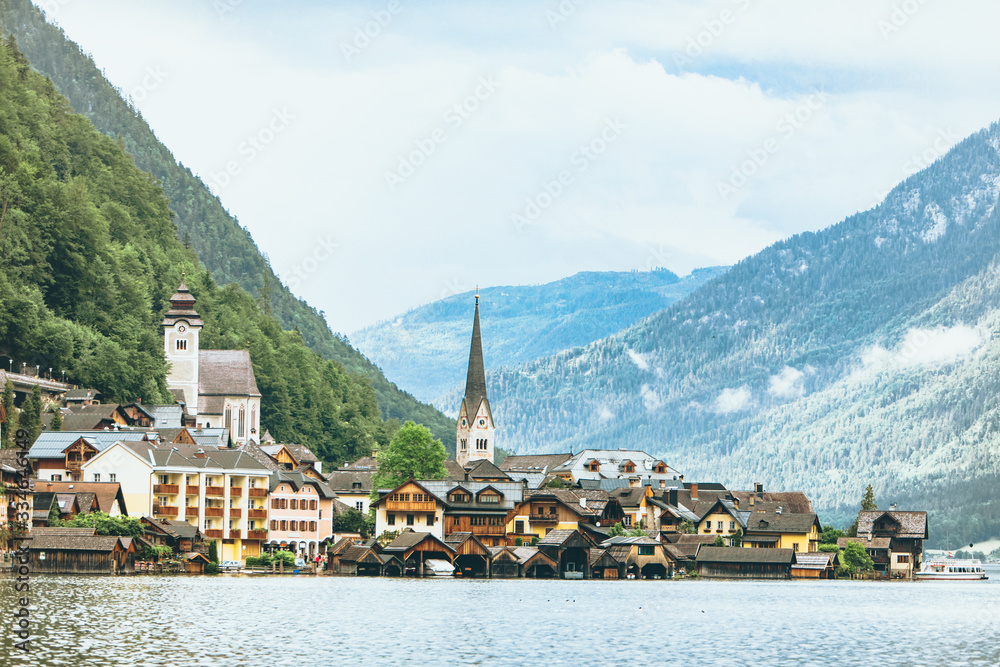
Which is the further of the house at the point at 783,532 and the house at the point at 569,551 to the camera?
the house at the point at 783,532

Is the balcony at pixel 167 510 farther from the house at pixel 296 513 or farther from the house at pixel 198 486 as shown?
the house at pixel 296 513

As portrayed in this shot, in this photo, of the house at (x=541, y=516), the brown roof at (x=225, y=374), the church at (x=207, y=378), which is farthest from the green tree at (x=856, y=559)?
the brown roof at (x=225, y=374)

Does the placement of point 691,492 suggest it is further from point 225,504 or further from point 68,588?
point 68,588

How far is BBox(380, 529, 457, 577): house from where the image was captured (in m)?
132

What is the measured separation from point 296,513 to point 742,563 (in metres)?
46.3

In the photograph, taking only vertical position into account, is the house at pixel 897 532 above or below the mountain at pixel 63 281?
below

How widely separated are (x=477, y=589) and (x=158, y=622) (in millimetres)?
45631

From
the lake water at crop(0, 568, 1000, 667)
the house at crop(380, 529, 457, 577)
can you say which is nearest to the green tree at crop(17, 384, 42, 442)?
the lake water at crop(0, 568, 1000, 667)

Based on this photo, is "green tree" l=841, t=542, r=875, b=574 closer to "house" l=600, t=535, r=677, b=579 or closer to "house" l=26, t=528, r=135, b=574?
"house" l=600, t=535, r=677, b=579

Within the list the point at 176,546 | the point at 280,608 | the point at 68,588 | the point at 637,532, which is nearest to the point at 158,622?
the point at 280,608

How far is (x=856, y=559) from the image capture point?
167375 millimetres

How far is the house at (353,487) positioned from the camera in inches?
6442

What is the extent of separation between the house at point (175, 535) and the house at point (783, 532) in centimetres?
6846

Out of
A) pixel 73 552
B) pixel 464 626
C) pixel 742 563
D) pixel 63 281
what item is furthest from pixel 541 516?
pixel 464 626
